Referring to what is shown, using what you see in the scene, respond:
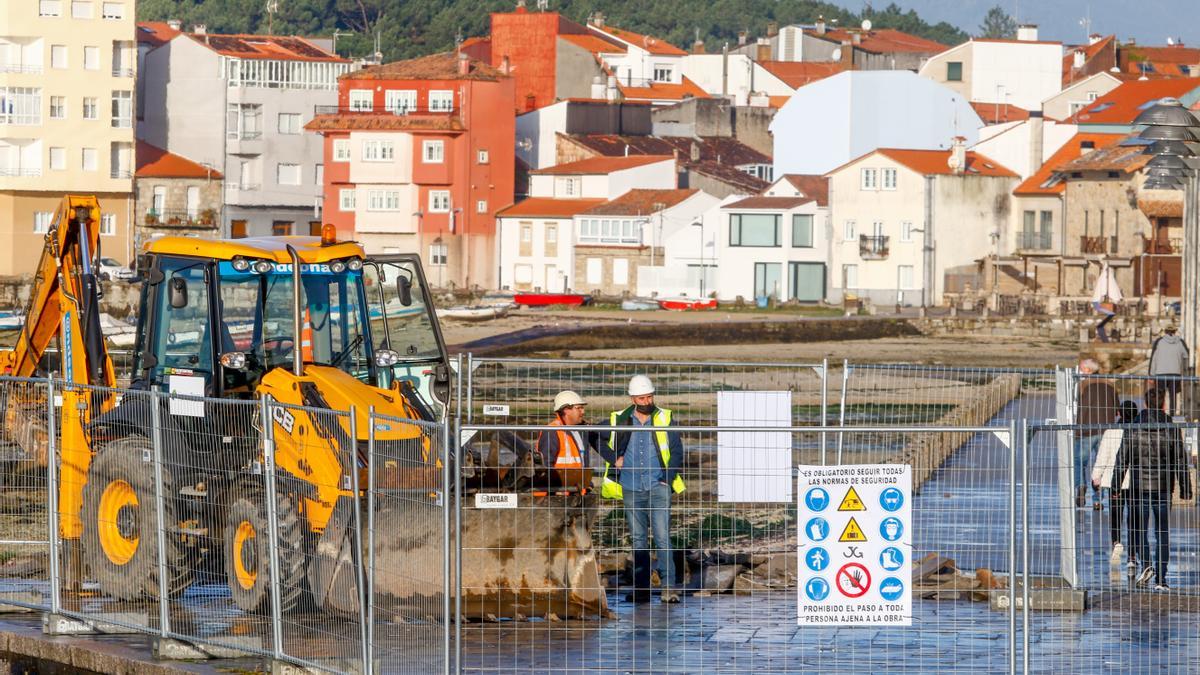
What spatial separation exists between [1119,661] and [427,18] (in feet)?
489

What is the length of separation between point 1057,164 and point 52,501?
79445 millimetres

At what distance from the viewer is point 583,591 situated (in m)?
13.0

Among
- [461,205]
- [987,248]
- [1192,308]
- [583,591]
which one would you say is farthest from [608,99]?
[583,591]

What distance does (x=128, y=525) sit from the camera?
44.0ft

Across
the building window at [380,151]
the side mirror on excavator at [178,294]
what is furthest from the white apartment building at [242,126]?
the side mirror on excavator at [178,294]

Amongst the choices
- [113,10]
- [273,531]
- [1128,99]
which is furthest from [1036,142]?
[273,531]

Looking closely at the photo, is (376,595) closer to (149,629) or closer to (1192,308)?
(149,629)

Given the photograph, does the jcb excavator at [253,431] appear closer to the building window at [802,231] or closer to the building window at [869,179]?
the building window at [869,179]

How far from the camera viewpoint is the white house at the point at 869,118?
9869 cm

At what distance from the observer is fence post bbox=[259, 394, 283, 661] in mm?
11156

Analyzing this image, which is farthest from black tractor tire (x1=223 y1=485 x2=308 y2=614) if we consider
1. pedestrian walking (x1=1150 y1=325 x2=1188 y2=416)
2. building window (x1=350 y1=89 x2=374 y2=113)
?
building window (x1=350 y1=89 x2=374 y2=113)

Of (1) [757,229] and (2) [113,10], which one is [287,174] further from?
(1) [757,229]

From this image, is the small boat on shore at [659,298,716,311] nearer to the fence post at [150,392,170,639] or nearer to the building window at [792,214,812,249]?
the building window at [792,214,812,249]

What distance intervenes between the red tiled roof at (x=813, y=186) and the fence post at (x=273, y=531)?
80.3 m
